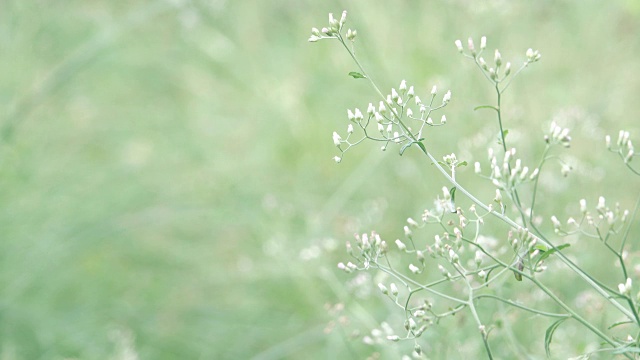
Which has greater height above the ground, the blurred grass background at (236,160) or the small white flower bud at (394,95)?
the blurred grass background at (236,160)

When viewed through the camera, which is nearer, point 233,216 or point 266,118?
point 233,216

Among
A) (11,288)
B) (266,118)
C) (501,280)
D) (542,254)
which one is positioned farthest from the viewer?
(266,118)

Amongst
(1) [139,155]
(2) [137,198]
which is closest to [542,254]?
(2) [137,198]

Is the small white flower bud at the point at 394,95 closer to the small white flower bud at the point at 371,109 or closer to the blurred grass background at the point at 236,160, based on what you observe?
the small white flower bud at the point at 371,109

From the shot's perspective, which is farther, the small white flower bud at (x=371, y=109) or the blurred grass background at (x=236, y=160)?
the blurred grass background at (x=236, y=160)

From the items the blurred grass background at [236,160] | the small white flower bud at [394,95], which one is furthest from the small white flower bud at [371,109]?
the blurred grass background at [236,160]

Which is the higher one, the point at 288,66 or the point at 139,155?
the point at 288,66

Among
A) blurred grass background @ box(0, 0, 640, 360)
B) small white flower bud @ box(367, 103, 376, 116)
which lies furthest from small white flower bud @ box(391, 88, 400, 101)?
blurred grass background @ box(0, 0, 640, 360)

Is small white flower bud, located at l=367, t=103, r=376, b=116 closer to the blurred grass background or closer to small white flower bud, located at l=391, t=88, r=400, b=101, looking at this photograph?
small white flower bud, located at l=391, t=88, r=400, b=101

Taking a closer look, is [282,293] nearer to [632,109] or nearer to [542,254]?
[632,109]
